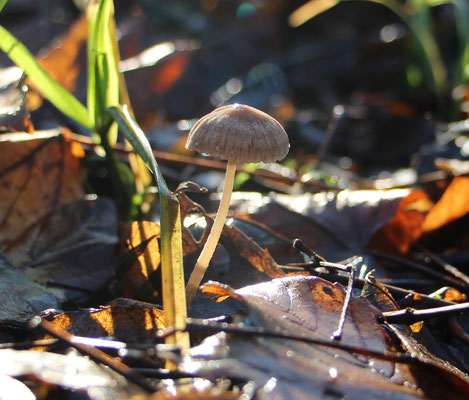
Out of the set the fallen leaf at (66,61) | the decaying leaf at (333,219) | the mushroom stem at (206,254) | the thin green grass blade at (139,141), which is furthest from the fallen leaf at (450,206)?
the fallen leaf at (66,61)

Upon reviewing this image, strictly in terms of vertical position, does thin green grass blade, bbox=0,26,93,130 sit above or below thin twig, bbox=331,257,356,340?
above

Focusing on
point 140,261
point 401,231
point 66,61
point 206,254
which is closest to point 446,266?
point 401,231

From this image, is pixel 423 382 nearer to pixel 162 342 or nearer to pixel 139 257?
pixel 162 342

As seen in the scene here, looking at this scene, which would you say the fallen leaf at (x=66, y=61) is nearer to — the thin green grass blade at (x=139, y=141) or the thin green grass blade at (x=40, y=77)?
the thin green grass blade at (x=40, y=77)

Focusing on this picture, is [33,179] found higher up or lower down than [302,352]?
higher up

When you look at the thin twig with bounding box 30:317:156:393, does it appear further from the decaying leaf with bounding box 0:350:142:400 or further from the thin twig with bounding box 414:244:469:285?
the thin twig with bounding box 414:244:469:285

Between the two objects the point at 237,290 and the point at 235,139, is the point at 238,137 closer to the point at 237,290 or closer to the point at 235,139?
the point at 235,139

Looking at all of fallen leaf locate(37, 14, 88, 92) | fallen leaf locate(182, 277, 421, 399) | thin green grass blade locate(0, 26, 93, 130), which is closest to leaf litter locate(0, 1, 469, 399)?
A: fallen leaf locate(182, 277, 421, 399)
